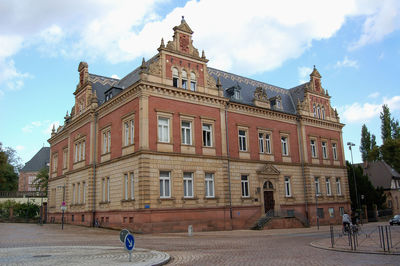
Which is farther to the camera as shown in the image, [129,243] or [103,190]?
[103,190]

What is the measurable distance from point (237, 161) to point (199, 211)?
6899 millimetres

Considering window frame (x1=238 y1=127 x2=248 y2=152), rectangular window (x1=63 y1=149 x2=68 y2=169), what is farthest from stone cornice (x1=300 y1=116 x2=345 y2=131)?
rectangular window (x1=63 y1=149 x2=68 y2=169)

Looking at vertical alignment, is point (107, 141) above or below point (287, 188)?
above

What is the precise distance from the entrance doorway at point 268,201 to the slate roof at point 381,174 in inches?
1537

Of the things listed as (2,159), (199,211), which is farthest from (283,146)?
(2,159)

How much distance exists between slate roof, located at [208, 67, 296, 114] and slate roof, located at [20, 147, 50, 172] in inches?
2571

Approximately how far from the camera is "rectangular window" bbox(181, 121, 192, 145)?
1264 inches

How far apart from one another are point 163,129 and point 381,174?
177 ft

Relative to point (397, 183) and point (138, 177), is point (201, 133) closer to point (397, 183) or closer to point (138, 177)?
point (138, 177)

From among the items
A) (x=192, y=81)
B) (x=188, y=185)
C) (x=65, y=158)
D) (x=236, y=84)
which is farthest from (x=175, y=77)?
(x=65, y=158)

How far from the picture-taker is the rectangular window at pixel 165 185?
29.5m

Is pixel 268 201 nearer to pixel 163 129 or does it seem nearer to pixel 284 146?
pixel 284 146

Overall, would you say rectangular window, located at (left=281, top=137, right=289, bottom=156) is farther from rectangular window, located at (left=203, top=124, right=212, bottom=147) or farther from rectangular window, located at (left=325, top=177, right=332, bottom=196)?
rectangular window, located at (left=203, top=124, right=212, bottom=147)

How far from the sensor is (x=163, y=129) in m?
30.9
